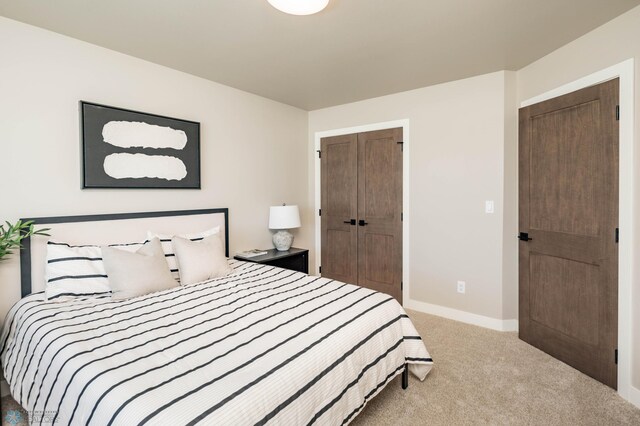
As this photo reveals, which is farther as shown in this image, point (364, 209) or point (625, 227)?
point (364, 209)

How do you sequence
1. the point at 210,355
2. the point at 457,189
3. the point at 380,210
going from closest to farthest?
1. the point at 210,355
2. the point at 457,189
3. the point at 380,210

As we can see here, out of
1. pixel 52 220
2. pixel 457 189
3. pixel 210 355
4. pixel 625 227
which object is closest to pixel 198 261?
pixel 52 220

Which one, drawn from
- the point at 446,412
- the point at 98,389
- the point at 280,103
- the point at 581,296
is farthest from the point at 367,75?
the point at 98,389

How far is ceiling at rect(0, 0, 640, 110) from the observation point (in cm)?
197

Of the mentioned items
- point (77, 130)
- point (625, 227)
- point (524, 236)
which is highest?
point (77, 130)

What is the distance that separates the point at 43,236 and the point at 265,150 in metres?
2.26

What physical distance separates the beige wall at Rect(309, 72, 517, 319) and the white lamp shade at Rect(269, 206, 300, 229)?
136cm

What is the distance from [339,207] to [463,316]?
191 cm

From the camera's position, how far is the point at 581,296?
7.71 feet

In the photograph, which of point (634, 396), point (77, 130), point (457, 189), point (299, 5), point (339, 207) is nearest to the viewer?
point (299, 5)

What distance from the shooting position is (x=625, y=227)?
2049 millimetres

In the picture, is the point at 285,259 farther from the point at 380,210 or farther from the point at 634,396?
the point at 634,396

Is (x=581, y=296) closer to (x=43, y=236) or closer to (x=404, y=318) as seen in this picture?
(x=404, y=318)

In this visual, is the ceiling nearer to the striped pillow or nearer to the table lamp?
the table lamp
